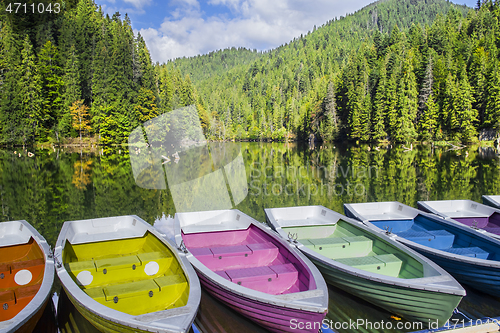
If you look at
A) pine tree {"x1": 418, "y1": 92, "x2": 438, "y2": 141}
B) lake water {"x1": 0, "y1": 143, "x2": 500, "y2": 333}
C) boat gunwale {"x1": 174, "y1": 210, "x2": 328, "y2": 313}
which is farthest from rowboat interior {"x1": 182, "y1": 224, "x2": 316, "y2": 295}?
pine tree {"x1": 418, "y1": 92, "x2": 438, "y2": 141}

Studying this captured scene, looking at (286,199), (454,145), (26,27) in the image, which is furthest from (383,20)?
(286,199)

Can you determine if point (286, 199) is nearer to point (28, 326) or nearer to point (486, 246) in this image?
point (486, 246)

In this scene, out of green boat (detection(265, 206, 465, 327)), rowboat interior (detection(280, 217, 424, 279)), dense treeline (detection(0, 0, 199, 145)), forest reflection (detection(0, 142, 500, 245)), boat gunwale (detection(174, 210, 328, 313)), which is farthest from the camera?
dense treeline (detection(0, 0, 199, 145))

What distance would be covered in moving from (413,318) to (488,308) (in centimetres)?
190

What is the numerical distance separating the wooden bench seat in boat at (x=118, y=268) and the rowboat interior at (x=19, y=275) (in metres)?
0.62

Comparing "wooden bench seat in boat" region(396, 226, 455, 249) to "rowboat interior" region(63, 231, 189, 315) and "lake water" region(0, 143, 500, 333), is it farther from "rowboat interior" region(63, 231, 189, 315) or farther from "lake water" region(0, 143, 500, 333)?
"rowboat interior" region(63, 231, 189, 315)

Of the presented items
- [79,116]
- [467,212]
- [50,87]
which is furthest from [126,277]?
[50,87]

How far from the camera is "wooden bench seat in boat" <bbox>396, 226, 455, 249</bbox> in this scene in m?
7.64

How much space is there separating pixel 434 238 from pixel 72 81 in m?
58.5

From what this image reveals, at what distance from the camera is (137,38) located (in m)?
66.1

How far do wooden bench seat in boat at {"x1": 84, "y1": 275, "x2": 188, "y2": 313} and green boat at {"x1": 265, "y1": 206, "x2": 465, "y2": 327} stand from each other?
2.53m

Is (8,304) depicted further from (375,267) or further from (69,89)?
(69,89)

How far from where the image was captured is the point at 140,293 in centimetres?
501

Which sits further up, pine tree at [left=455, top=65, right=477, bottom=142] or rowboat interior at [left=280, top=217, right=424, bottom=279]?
pine tree at [left=455, top=65, right=477, bottom=142]
